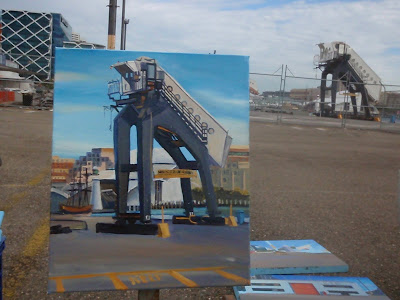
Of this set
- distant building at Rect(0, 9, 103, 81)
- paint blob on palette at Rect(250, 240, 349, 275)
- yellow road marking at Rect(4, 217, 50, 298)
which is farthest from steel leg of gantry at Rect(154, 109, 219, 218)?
distant building at Rect(0, 9, 103, 81)

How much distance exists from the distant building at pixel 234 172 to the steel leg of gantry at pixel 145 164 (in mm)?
368

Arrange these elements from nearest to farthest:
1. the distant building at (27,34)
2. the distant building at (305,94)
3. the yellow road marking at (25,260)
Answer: the yellow road marking at (25,260), the distant building at (305,94), the distant building at (27,34)

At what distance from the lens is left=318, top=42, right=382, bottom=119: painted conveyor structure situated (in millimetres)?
19862

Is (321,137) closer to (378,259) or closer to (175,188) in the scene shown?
(378,259)

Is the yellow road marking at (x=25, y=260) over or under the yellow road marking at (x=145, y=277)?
under

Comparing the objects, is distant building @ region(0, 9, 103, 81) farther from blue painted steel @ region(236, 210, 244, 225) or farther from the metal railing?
blue painted steel @ region(236, 210, 244, 225)

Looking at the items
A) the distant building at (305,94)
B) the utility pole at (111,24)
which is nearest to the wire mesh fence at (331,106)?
the distant building at (305,94)

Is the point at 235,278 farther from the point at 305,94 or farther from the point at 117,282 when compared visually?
the point at 305,94

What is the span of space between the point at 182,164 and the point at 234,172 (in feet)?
1.01

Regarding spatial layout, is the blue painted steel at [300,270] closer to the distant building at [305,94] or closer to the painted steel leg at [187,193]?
the painted steel leg at [187,193]

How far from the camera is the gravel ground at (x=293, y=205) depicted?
161 inches

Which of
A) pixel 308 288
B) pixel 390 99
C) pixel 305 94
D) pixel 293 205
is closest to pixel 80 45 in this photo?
pixel 305 94

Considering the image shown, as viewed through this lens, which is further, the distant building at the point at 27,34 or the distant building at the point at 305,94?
the distant building at the point at 27,34

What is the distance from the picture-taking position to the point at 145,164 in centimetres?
255
